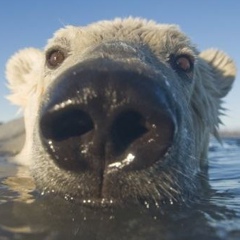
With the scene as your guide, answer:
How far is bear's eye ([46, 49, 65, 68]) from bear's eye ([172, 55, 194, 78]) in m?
1.34

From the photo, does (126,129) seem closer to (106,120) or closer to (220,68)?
(106,120)

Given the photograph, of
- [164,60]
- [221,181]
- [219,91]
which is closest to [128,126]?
[164,60]

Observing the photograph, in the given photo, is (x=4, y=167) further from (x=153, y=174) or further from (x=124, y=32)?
(x=153, y=174)

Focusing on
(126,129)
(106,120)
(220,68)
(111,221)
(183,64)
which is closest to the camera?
(106,120)

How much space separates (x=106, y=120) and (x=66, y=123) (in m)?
0.29

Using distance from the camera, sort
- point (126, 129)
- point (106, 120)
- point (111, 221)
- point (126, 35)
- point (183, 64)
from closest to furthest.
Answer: point (106, 120) → point (126, 129) → point (111, 221) → point (126, 35) → point (183, 64)

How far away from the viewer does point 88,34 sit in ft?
21.3

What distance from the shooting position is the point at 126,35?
640 centimetres

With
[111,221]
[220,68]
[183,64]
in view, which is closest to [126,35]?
[183,64]

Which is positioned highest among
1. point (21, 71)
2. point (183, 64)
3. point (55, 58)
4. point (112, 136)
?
point (21, 71)

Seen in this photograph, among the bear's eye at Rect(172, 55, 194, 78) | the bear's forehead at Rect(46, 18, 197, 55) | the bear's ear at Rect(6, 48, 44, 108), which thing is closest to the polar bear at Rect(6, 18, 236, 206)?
the bear's forehead at Rect(46, 18, 197, 55)

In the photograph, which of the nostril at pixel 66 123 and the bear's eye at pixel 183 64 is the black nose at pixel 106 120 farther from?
the bear's eye at pixel 183 64

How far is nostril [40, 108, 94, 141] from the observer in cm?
378

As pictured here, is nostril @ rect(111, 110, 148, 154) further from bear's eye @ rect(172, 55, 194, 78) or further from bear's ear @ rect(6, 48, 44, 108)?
bear's ear @ rect(6, 48, 44, 108)
